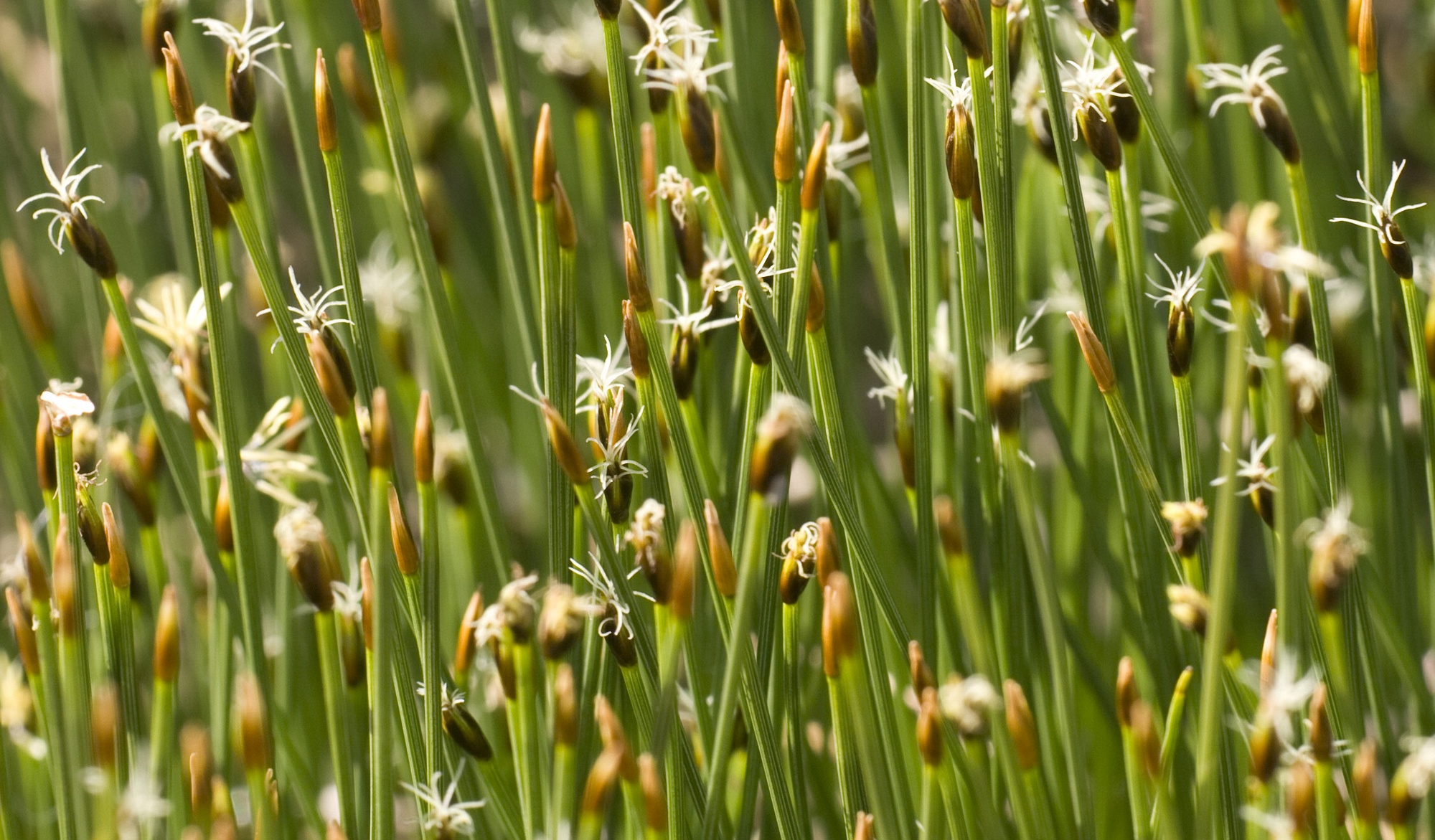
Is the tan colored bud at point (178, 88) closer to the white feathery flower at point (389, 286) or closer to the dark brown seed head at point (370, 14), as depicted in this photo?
the dark brown seed head at point (370, 14)

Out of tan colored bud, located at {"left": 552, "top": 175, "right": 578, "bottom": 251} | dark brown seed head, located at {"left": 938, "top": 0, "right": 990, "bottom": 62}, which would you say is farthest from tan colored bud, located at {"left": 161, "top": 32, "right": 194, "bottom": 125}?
dark brown seed head, located at {"left": 938, "top": 0, "right": 990, "bottom": 62}

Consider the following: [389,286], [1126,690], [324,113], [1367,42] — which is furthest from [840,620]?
[389,286]

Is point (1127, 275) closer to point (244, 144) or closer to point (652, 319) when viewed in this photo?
point (652, 319)

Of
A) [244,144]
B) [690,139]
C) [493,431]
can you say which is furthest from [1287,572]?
[493,431]

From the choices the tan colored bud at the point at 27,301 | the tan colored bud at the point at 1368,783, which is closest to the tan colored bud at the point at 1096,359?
the tan colored bud at the point at 1368,783

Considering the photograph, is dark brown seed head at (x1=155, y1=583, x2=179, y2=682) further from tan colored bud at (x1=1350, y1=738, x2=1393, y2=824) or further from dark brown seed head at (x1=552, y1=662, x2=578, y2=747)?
tan colored bud at (x1=1350, y1=738, x2=1393, y2=824)

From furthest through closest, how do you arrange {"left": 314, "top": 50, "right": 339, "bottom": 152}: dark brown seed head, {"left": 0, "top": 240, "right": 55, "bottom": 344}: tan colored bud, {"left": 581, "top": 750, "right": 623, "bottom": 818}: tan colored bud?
{"left": 0, "top": 240, "right": 55, "bottom": 344}: tan colored bud < {"left": 314, "top": 50, "right": 339, "bottom": 152}: dark brown seed head < {"left": 581, "top": 750, "right": 623, "bottom": 818}: tan colored bud

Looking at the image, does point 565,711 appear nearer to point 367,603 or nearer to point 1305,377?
point 367,603

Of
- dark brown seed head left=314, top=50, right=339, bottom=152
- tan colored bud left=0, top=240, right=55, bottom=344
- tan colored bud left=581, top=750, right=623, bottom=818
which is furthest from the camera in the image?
tan colored bud left=0, top=240, right=55, bottom=344
